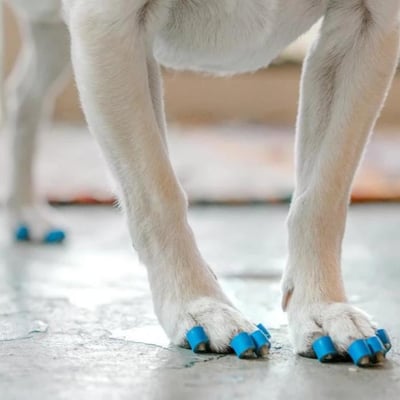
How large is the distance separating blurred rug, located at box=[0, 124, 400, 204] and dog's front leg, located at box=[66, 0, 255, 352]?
1584 mm

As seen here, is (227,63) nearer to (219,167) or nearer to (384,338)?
(384,338)

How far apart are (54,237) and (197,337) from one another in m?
1.49

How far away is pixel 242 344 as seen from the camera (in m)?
1.85

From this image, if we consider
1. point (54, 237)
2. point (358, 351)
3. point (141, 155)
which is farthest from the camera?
point (54, 237)

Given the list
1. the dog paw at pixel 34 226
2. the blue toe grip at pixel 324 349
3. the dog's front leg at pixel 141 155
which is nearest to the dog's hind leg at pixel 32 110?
the dog paw at pixel 34 226

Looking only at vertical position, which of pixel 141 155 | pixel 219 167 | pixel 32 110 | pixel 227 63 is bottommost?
pixel 219 167

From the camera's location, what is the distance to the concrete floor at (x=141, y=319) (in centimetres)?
170

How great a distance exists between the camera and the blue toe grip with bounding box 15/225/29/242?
10.8ft

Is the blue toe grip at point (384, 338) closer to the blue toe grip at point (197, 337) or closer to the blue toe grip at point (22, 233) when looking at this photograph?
the blue toe grip at point (197, 337)

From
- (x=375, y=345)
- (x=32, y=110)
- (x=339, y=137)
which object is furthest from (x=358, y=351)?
(x=32, y=110)

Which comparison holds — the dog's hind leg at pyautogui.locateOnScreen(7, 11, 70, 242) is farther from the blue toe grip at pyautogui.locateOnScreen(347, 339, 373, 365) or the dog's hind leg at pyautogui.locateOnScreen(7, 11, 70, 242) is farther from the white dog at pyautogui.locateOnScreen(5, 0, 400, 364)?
the blue toe grip at pyautogui.locateOnScreen(347, 339, 373, 365)

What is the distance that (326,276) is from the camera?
2039 millimetres

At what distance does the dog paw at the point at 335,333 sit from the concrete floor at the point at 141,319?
0.09ft

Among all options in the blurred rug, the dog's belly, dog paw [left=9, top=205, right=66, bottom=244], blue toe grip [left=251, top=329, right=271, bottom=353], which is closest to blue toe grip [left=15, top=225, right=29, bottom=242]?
dog paw [left=9, top=205, right=66, bottom=244]
